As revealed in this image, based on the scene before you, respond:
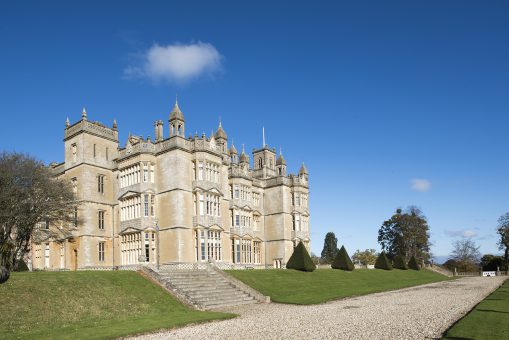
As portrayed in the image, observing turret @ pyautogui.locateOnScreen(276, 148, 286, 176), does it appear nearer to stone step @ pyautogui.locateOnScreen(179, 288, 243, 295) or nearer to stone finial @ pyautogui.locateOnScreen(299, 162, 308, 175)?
stone finial @ pyautogui.locateOnScreen(299, 162, 308, 175)

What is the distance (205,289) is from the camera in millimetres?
27172

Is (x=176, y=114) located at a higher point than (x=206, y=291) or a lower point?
higher

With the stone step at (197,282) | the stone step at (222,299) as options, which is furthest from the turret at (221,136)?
the stone step at (222,299)

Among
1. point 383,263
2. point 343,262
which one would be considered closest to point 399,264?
point 383,263

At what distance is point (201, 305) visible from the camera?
23.5m

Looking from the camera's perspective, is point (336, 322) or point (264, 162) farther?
point (264, 162)

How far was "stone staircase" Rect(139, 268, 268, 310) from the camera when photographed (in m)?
24.7

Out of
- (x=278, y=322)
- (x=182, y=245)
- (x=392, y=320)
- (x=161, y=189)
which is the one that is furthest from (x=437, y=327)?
(x=161, y=189)

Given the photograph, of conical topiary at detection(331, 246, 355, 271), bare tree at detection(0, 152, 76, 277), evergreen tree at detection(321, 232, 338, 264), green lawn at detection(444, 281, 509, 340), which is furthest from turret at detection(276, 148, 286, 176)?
evergreen tree at detection(321, 232, 338, 264)

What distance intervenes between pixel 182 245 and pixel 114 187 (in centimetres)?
869

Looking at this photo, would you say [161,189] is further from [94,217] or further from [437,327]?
[437,327]

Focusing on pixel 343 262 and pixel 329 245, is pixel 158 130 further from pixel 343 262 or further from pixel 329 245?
pixel 329 245

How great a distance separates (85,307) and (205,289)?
815cm

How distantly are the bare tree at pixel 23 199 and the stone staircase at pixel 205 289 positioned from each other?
860 centimetres
